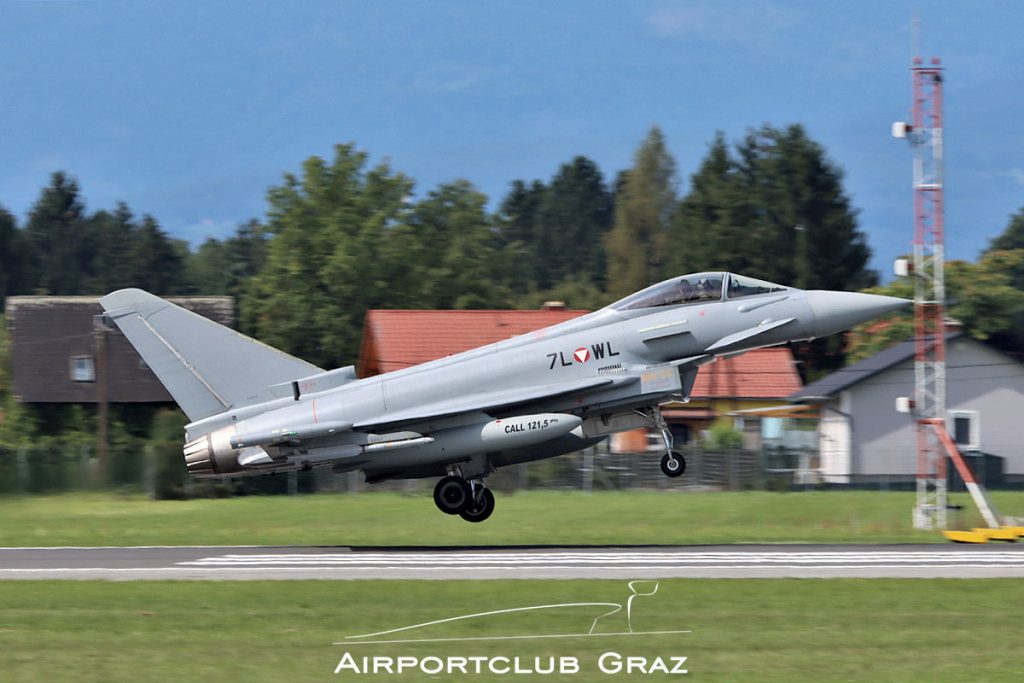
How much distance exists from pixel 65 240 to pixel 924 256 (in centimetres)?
11186

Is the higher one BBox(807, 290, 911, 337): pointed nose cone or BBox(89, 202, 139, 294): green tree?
BBox(89, 202, 139, 294): green tree

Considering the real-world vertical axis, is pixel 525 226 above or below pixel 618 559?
above

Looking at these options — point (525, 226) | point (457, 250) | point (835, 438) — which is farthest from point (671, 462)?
point (525, 226)

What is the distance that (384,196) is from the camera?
77.3 meters

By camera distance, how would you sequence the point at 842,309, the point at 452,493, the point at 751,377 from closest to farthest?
the point at 842,309, the point at 452,493, the point at 751,377

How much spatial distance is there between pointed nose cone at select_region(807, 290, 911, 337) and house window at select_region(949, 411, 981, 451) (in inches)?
1127

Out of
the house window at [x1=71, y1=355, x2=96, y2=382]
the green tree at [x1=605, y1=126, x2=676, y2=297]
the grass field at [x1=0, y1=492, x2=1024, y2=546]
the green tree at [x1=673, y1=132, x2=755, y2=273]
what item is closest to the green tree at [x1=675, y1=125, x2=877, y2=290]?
the green tree at [x1=673, y1=132, x2=755, y2=273]

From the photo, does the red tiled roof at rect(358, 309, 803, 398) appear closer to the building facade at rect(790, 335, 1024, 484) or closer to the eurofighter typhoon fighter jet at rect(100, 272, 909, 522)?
the building facade at rect(790, 335, 1024, 484)

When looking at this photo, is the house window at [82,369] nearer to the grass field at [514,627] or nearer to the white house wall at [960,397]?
the white house wall at [960,397]

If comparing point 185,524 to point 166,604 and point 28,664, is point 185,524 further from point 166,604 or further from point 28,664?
point 28,664

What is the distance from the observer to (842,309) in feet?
72.4

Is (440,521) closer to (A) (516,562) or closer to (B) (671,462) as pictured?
(A) (516,562)

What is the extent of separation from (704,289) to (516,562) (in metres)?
6.21

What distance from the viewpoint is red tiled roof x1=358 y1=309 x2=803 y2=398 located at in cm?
4769
